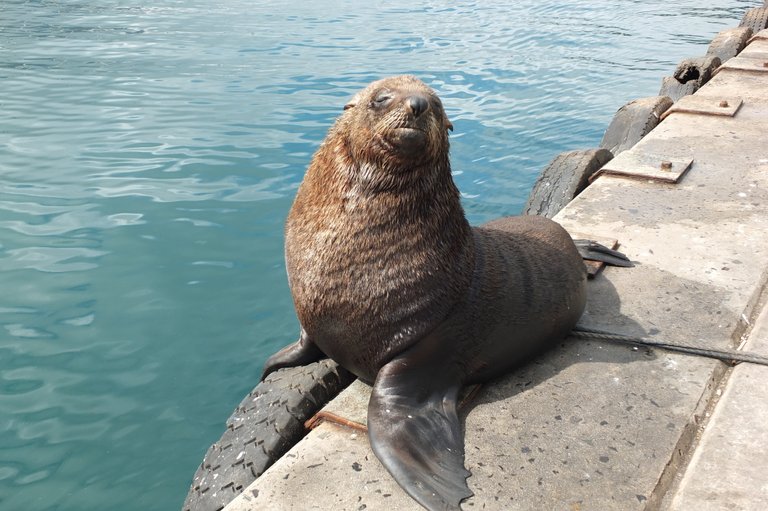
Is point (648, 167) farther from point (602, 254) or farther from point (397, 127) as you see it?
point (397, 127)

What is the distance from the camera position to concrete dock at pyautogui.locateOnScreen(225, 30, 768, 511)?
8.55ft

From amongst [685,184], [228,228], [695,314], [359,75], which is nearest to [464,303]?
[695,314]

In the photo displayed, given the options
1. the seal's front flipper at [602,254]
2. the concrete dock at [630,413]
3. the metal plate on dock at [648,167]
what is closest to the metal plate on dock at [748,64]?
the metal plate on dock at [648,167]

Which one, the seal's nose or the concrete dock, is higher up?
the seal's nose

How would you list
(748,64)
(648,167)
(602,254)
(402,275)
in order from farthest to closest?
1. (748,64)
2. (648,167)
3. (602,254)
4. (402,275)

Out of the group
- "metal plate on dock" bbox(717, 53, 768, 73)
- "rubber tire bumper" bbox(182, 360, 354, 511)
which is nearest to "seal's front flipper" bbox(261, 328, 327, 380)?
"rubber tire bumper" bbox(182, 360, 354, 511)

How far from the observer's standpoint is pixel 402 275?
10.3 feet

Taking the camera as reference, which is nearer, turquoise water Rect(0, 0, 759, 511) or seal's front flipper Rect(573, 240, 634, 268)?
seal's front flipper Rect(573, 240, 634, 268)

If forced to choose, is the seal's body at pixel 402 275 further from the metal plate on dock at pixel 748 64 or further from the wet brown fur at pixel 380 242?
the metal plate on dock at pixel 748 64

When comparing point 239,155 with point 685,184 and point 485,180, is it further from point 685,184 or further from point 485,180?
point 685,184

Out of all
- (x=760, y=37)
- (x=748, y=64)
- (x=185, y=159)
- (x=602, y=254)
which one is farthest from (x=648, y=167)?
(x=760, y=37)

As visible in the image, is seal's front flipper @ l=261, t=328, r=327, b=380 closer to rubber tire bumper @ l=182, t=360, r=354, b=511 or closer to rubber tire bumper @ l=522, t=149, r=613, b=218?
rubber tire bumper @ l=182, t=360, r=354, b=511

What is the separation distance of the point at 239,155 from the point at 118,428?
5405 millimetres

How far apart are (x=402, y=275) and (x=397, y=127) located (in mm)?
544
